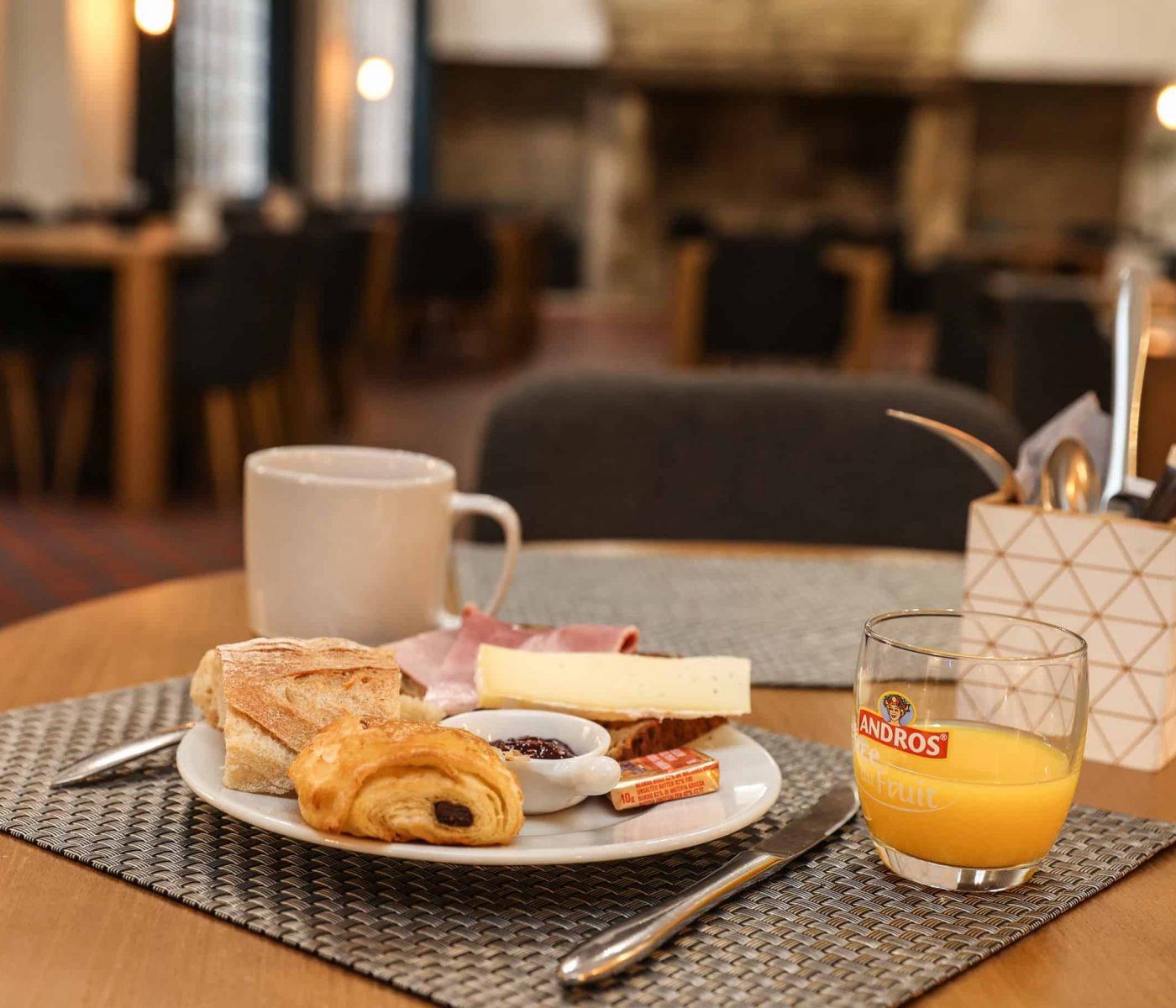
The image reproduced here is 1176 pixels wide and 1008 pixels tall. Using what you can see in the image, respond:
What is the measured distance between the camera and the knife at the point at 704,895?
0.46 metres

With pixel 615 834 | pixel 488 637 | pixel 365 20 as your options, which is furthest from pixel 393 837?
pixel 365 20

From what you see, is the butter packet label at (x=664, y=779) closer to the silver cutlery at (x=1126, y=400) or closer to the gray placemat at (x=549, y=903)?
the gray placemat at (x=549, y=903)

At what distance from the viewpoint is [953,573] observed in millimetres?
1093

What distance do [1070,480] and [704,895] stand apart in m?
0.38

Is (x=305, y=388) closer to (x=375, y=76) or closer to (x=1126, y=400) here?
(x=1126, y=400)

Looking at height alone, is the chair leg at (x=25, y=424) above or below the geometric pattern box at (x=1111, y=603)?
below

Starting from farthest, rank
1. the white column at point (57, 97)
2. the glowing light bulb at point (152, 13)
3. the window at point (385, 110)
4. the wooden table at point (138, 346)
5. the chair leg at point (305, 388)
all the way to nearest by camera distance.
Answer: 1. the window at point (385, 110)
2. the white column at point (57, 97)
3. the chair leg at point (305, 388)
4. the glowing light bulb at point (152, 13)
5. the wooden table at point (138, 346)

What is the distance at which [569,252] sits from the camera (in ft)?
43.5

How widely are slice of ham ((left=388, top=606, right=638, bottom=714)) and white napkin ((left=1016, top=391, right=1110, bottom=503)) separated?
0.26 metres

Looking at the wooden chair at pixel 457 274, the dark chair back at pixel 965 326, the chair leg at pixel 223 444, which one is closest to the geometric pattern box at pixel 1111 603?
the chair leg at pixel 223 444

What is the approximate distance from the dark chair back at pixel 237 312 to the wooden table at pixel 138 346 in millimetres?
91

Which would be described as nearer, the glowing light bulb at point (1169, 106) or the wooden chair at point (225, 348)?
the wooden chair at point (225, 348)

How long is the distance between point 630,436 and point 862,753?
2.84ft

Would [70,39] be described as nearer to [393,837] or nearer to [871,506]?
[871,506]
